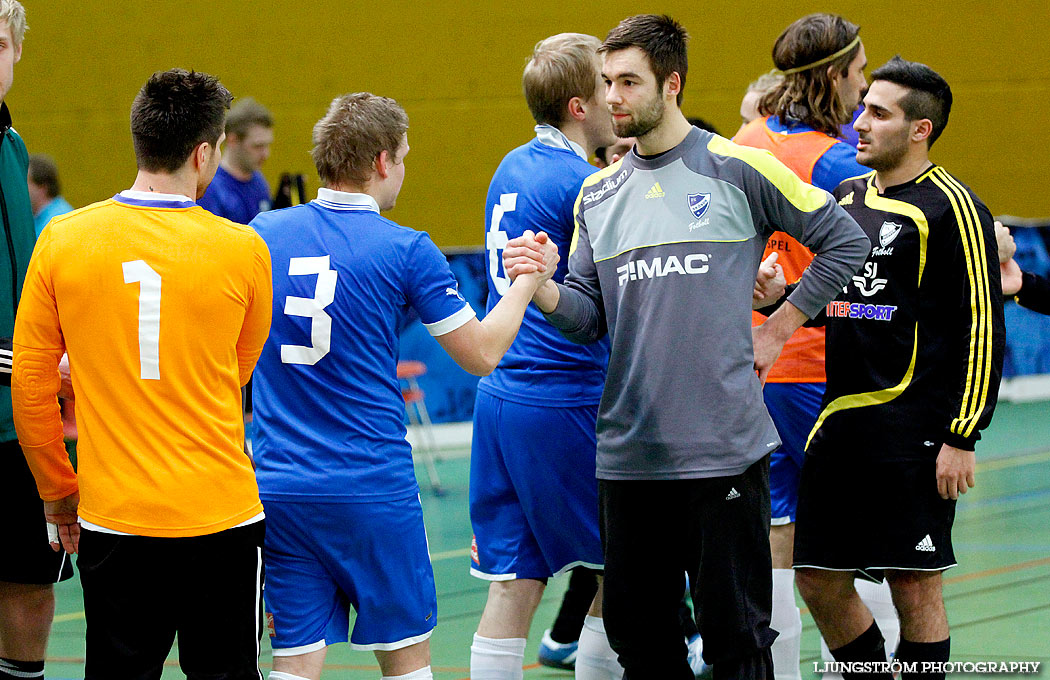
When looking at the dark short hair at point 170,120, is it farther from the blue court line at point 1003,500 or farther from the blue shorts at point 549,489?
the blue court line at point 1003,500

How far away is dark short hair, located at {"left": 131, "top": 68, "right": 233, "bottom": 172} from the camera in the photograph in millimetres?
2652

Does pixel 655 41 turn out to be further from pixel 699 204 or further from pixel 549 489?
pixel 549 489

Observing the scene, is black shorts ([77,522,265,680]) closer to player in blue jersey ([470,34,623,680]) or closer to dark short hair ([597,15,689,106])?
player in blue jersey ([470,34,623,680])

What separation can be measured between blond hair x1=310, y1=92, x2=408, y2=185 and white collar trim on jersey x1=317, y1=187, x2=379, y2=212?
0.14 feet

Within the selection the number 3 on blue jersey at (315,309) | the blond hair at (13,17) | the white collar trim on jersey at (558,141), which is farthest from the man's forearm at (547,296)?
the blond hair at (13,17)

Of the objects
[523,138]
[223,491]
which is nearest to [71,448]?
[223,491]

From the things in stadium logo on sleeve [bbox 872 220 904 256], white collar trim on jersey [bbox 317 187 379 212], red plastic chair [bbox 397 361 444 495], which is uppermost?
white collar trim on jersey [bbox 317 187 379 212]

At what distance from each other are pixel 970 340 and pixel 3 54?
2.80 metres

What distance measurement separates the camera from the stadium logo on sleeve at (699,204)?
303 cm

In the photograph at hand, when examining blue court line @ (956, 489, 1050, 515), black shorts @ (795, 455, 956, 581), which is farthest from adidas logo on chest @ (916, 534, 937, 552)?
blue court line @ (956, 489, 1050, 515)

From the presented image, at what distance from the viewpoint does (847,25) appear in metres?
4.25

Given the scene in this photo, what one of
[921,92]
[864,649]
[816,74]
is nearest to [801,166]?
[816,74]

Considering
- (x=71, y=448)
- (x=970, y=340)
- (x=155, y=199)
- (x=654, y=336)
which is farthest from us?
(x=71, y=448)

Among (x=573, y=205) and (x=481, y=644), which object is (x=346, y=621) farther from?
(x=573, y=205)
